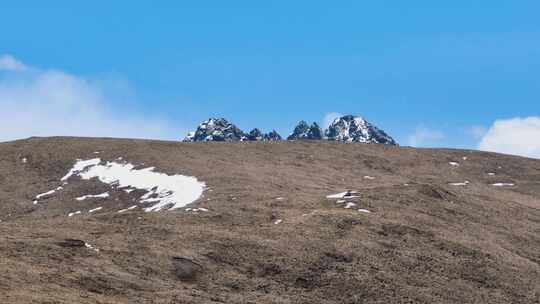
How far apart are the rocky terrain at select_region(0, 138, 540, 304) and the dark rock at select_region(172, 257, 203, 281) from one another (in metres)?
0.10

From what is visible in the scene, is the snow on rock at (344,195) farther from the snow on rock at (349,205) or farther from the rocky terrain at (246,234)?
the snow on rock at (349,205)

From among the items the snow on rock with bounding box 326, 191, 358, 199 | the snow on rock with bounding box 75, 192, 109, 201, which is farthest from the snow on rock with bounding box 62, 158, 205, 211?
the snow on rock with bounding box 326, 191, 358, 199

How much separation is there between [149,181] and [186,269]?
36.6 metres

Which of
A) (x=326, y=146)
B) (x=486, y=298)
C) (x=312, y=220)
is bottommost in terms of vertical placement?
(x=486, y=298)

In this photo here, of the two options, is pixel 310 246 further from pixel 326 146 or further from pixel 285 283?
pixel 326 146

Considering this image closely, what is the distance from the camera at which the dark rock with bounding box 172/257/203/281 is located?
4305 cm

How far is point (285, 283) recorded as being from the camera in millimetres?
45625

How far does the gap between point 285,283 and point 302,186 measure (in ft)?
113

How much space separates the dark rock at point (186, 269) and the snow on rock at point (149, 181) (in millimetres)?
21751

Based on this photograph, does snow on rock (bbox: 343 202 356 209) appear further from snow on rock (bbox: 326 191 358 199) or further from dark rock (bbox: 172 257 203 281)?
dark rock (bbox: 172 257 203 281)

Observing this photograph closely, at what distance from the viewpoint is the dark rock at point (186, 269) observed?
1695 inches

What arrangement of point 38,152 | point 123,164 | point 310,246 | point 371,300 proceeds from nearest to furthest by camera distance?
point 371,300 → point 310,246 → point 123,164 → point 38,152

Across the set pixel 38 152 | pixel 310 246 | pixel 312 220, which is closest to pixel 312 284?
pixel 310 246

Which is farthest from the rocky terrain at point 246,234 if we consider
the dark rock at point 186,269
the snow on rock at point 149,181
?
the snow on rock at point 149,181
